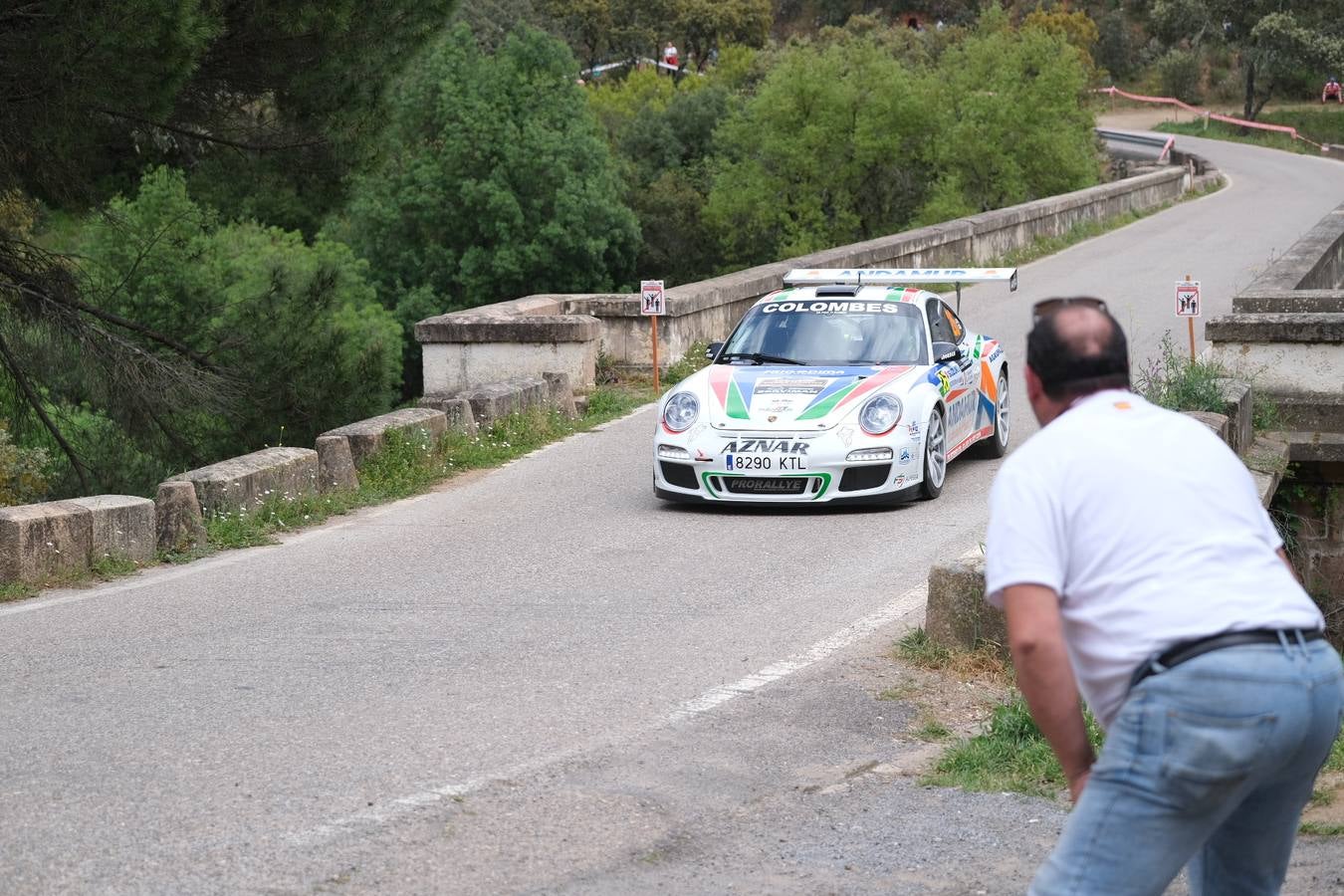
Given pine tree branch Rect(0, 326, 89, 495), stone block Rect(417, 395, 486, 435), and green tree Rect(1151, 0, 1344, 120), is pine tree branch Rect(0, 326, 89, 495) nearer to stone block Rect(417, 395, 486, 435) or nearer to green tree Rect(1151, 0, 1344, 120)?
stone block Rect(417, 395, 486, 435)

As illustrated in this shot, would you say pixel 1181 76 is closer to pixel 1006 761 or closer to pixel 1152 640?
pixel 1006 761

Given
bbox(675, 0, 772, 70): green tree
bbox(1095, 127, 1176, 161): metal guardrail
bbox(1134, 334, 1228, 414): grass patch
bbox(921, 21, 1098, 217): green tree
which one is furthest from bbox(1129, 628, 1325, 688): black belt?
bbox(675, 0, 772, 70): green tree

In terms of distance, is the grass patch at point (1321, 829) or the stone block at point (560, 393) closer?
the grass patch at point (1321, 829)

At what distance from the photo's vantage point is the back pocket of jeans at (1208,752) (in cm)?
308

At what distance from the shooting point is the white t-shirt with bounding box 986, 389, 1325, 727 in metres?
3.19

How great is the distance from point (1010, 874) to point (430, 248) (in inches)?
1809

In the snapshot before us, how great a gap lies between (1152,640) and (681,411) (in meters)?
9.14

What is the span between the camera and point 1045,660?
322cm

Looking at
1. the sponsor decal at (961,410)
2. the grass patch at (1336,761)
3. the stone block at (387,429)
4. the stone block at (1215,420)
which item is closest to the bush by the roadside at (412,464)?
the stone block at (387,429)

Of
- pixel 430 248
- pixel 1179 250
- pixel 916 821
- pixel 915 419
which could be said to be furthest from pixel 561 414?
pixel 430 248

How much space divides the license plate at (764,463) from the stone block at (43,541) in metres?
4.29

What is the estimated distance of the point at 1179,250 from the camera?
30.7 m

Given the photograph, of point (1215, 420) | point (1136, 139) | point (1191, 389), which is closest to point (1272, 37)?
point (1136, 139)

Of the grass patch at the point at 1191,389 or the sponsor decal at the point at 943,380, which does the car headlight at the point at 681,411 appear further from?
the grass patch at the point at 1191,389
